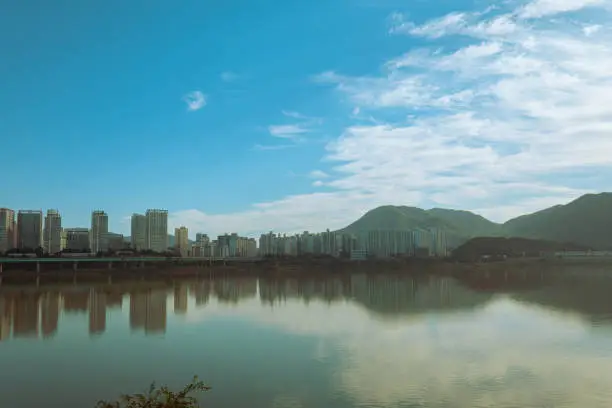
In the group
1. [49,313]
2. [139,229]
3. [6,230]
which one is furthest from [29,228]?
[49,313]

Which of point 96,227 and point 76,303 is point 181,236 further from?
point 76,303

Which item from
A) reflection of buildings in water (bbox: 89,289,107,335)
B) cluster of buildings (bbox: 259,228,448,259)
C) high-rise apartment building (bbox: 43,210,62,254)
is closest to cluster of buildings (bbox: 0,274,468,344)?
reflection of buildings in water (bbox: 89,289,107,335)

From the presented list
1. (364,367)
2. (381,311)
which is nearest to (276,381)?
(364,367)

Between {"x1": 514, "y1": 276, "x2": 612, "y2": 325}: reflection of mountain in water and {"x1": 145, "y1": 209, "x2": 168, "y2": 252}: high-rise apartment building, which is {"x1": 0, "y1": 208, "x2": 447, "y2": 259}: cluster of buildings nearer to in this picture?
{"x1": 145, "y1": 209, "x2": 168, "y2": 252}: high-rise apartment building

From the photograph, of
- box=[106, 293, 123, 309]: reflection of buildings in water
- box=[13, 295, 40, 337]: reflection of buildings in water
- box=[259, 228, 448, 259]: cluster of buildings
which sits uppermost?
box=[259, 228, 448, 259]: cluster of buildings

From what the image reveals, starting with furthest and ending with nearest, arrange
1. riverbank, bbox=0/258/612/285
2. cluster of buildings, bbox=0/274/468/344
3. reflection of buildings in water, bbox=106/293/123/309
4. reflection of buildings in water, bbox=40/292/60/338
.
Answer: riverbank, bbox=0/258/612/285 → reflection of buildings in water, bbox=106/293/123/309 → cluster of buildings, bbox=0/274/468/344 → reflection of buildings in water, bbox=40/292/60/338

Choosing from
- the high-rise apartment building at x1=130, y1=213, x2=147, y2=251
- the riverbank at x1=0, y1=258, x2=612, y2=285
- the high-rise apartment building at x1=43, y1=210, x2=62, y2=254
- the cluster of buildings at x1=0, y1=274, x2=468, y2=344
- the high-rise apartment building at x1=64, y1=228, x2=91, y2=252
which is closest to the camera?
the cluster of buildings at x1=0, y1=274, x2=468, y2=344

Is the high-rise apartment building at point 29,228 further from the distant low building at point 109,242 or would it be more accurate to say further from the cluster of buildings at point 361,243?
the cluster of buildings at point 361,243

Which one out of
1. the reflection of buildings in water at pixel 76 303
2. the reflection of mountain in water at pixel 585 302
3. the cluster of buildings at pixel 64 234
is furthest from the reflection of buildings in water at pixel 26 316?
the cluster of buildings at pixel 64 234
